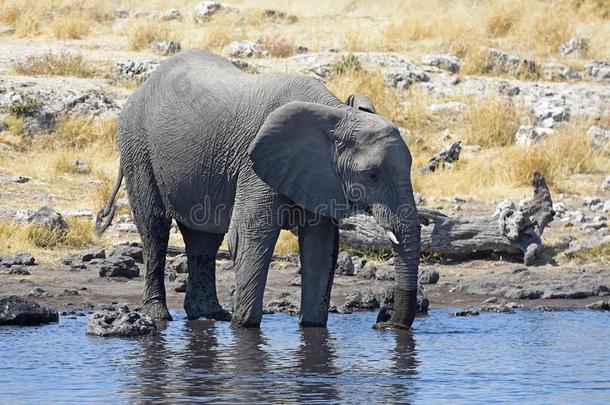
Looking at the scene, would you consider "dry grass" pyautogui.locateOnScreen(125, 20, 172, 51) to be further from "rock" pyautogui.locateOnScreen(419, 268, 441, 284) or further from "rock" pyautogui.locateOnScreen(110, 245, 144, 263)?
"rock" pyautogui.locateOnScreen(419, 268, 441, 284)

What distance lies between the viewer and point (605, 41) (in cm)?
2589

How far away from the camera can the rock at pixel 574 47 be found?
25.0 metres

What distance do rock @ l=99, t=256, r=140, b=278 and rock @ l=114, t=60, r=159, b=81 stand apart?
8259 millimetres

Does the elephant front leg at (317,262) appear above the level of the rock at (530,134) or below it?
below

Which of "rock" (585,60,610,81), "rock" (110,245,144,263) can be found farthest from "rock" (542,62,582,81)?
"rock" (110,245,144,263)

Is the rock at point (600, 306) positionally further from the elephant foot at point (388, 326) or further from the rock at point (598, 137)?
the rock at point (598, 137)

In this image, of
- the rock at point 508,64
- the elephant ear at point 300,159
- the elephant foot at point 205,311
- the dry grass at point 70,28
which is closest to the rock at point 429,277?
the elephant foot at point 205,311

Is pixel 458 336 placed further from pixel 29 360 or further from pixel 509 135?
pixel 509 135

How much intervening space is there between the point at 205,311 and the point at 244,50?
1203 centimetres

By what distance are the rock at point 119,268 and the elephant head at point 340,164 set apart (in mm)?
3527

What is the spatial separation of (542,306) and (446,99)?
9.36 metres

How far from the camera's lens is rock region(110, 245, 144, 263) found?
561 inches

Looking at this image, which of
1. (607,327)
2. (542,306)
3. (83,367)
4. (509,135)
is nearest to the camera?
(83,367)

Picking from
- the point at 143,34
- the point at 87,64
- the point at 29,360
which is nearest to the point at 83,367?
the point at 29,360
